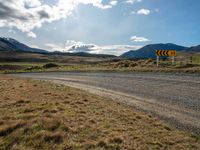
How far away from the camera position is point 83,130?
229 inches

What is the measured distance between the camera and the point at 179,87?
12344mm

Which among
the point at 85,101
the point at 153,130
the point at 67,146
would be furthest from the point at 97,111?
the point at 67,146

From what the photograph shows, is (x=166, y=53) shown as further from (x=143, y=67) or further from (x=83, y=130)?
(x=83, y=130)

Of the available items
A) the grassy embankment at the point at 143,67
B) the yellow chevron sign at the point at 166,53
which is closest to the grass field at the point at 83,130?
the grassy embankment at the point at 143,67

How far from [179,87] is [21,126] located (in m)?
9.36

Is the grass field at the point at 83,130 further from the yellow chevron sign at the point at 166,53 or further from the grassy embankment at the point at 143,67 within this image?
the yellow chevron sign at the point at 166,53

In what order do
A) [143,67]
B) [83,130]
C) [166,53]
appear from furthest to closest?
[166,53]
[143,67]
[83,130]

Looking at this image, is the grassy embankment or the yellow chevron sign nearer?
the grassy embankment

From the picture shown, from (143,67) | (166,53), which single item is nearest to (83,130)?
(143,67)

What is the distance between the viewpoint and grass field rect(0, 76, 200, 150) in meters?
5.00

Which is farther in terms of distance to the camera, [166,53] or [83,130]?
[166,53]

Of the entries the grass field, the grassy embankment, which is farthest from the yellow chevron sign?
the grass field

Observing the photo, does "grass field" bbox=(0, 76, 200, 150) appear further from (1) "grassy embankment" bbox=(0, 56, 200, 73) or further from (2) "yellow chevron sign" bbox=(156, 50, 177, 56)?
(2) "yellow chevron sign" bbox=(156, 50, 177, 56)

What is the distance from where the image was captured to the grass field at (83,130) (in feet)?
16.4
